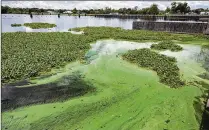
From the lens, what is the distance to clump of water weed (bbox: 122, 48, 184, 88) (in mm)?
9266

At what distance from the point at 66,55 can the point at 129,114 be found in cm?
770

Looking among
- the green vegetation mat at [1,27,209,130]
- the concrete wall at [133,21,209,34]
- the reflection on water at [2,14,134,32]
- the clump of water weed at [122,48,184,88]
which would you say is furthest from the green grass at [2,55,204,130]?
the reflection on water at [2,14,134,32]

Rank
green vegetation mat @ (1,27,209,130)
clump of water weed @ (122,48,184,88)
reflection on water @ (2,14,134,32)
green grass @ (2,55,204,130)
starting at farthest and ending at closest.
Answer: reflection on water @ (2,14,134,32), clump of water weed @ (122,48,184,88), green vegetation mat @ (1,27,209,130), green grass @ (2,55,204,130)

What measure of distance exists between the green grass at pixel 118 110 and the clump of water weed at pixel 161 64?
1.82 feet

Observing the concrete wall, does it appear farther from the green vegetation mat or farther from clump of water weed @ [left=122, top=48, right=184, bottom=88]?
clump of water weed @ [left=122, top=48, right=184, bottom=88]

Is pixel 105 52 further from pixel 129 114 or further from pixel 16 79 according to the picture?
pixel 129 114

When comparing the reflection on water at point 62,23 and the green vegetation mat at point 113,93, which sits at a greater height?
the reflection on water at point 62,23

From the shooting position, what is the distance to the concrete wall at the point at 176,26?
83.1 feet

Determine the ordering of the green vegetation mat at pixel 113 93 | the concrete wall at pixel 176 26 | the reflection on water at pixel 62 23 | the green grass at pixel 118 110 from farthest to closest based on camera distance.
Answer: the reflection on water at pixel 62 23, the concrete wall at pixel 176 26, the green vegetation mat at pixel 113 93, the green grass at pixel 118 110

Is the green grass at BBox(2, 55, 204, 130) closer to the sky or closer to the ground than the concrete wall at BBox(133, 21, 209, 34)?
closer to the ground

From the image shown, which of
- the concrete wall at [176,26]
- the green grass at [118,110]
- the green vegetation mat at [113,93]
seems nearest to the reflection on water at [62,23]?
the concrete wall at [176,26]

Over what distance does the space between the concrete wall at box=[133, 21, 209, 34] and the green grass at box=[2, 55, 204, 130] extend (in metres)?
19.7

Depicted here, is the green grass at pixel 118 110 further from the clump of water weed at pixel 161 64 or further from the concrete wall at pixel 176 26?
the concrete wall at pixel 176 26

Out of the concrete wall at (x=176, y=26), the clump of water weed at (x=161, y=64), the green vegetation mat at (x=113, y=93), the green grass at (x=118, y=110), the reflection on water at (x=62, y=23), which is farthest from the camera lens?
the reflection on water at (x=62, y=23)
